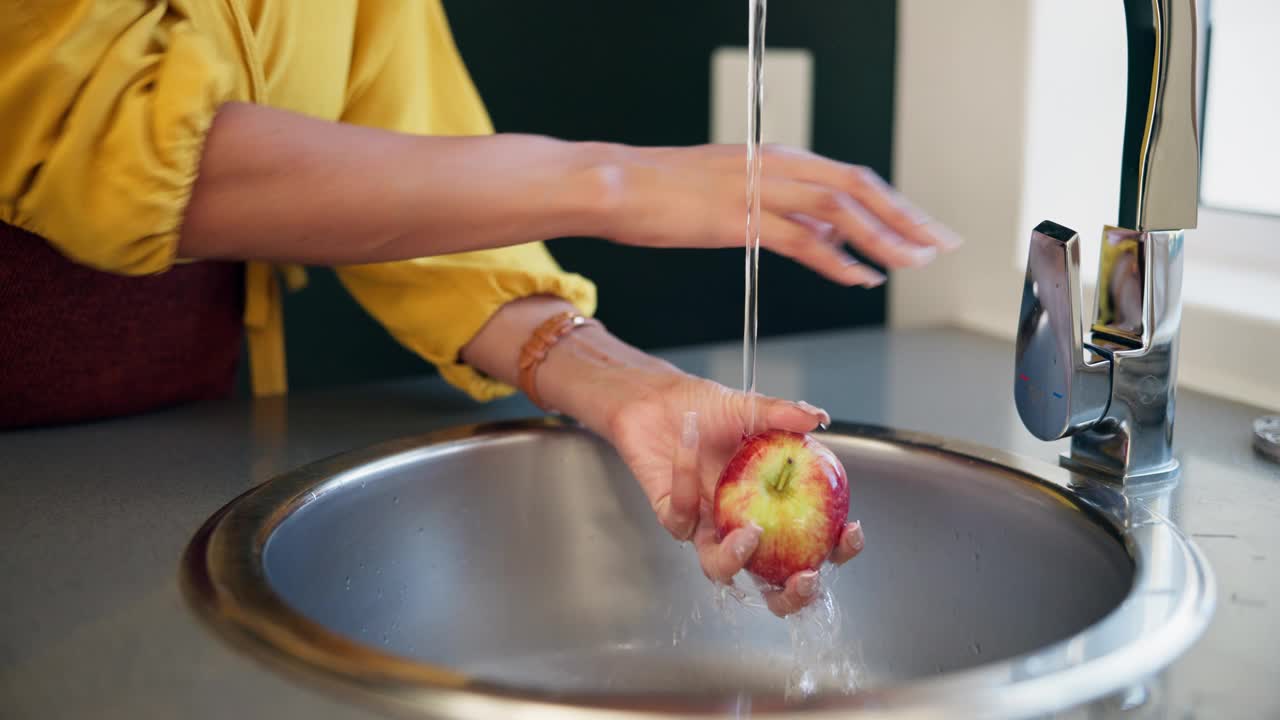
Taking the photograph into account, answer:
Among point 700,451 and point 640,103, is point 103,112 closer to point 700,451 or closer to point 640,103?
point 700,451

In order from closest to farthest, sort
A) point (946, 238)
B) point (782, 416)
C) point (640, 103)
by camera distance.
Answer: point (946, 238) < point (782, 416) < point (640, 103)

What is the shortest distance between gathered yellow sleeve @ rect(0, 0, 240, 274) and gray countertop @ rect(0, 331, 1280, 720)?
19 cm

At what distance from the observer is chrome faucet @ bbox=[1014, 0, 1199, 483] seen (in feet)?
2.51

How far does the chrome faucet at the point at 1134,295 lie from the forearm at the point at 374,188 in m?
0.30

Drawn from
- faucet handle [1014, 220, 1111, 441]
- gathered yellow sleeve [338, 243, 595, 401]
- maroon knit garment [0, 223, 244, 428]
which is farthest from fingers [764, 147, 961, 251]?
maroon knit garment [0, 223, 244, 428]

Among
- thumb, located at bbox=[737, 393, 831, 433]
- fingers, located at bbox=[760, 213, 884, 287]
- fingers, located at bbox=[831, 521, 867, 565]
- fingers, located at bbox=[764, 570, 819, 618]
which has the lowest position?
fingers, located at bbox=[764, 570, 819, 618]

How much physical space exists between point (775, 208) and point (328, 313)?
2.80ft

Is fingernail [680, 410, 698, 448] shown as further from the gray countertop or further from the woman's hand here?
the gray countertop

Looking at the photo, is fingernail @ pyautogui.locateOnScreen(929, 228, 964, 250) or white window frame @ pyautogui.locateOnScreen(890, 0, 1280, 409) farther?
white window frame @ pyautogui.locateOnScreen(890, 0, 1280, 409)

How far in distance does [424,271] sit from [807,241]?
425 millimetres

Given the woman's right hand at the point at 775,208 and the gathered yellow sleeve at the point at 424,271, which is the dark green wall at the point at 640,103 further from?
the woman's right hand at the point at 775,208

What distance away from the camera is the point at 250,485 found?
0.89 m

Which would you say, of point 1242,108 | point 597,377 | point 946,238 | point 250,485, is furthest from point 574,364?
point 1242,108

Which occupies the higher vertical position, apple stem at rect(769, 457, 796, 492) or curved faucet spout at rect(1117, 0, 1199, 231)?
curved faucet spout at rect(1117, 0, 1199, 231)
